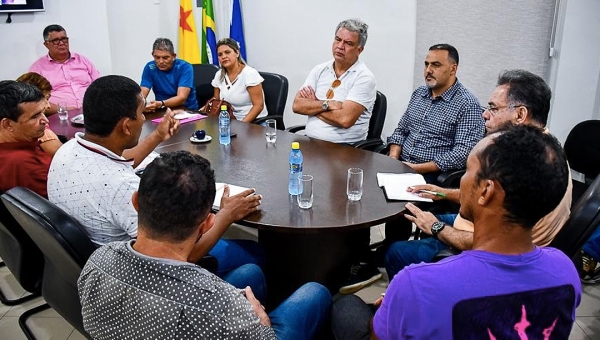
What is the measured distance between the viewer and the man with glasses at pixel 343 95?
328 centimetres

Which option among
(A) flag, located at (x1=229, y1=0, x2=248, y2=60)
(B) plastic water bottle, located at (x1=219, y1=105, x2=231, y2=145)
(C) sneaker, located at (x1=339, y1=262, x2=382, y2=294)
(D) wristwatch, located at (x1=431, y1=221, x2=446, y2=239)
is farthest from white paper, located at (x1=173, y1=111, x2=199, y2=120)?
(D) wristwatch, located at (x1=431, y1=221, x2=446, y2=239)

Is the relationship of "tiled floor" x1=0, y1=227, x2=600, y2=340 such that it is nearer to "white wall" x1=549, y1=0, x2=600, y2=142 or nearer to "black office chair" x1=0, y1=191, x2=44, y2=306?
"black office chair" x1=0, y1=191, x2=44, y2=306

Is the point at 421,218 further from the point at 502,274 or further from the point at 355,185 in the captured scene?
the point at 502,274

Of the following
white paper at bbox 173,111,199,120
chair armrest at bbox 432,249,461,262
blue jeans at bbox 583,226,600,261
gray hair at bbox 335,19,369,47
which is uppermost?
gray hair at bbox 335,19,369,47

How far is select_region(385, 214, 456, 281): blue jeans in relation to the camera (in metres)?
2.22

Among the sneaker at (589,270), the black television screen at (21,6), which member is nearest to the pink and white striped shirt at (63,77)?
the black television screen at (21,6)

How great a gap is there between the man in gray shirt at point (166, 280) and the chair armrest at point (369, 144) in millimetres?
2035

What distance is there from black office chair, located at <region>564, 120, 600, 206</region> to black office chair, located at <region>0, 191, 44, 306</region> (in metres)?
2.92

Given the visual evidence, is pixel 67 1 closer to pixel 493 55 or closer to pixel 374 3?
pixel 374 3

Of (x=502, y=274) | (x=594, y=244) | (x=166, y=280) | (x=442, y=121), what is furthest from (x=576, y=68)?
(x=166, y=280)

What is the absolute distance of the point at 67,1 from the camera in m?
4.74

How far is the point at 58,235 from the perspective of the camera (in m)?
1.57

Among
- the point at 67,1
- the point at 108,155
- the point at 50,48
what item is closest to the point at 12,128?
the point at 108,155

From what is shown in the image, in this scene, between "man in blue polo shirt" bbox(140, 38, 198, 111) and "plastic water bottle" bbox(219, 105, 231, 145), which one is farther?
"man in blue polo shirt" bbox(140, 38, 198, 111)
